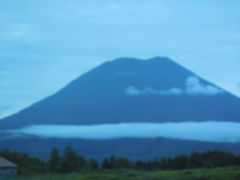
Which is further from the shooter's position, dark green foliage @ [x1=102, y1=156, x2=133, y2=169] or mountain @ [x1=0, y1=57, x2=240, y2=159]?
mountain @ [x1=0, y1=57, x2=240, y2=159]

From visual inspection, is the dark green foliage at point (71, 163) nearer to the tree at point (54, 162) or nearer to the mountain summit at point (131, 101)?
the tree at point (54, 162)

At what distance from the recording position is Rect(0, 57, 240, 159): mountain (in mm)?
144500

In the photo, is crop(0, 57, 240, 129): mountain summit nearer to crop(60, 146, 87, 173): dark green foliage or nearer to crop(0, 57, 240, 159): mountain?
crop(0, 57, 240, 159): mountain

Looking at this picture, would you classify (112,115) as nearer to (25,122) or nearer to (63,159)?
(25,122)

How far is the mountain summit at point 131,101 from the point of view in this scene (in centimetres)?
16025

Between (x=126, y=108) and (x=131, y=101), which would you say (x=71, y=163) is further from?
(x=131, y=101)

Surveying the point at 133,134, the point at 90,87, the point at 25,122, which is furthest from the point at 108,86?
the point at 25,122

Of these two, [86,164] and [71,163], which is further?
[86,164]

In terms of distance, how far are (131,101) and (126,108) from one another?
185 inches

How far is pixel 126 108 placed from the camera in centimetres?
16612

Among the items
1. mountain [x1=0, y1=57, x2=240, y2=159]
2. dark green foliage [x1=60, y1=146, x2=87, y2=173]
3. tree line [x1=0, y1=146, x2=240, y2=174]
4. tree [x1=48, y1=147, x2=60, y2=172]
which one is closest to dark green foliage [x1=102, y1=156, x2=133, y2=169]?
tree line [x1=0, y1=146, x2=240, y2=174]

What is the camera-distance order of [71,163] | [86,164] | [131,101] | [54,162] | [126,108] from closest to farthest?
[71,163], [54,162], [86,164], [126,108], [131,101]

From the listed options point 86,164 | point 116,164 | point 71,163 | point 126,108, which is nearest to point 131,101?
point 126,108

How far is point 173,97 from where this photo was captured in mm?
171125
